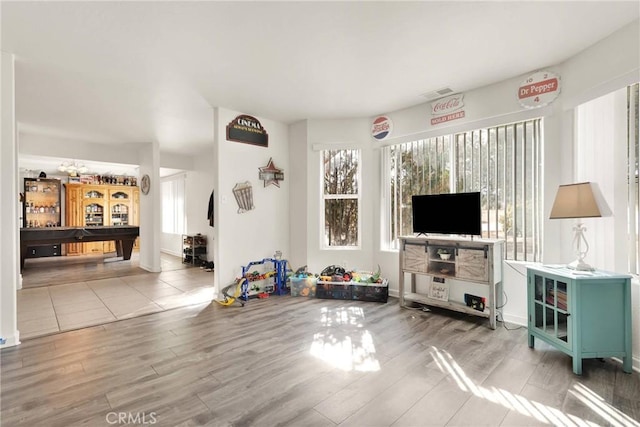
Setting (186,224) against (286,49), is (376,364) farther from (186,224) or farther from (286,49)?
(186,224)

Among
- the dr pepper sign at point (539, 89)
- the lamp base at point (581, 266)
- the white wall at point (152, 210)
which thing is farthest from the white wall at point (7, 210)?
the dr pepper sign at point (539, 89)

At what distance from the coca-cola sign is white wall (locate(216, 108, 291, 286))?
238 cm

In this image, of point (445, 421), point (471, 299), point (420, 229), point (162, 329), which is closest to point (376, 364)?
point (445, 421)

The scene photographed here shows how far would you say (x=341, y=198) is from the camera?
4.85 m

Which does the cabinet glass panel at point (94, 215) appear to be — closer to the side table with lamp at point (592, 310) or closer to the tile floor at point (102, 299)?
the tile floor at point (102, 299)

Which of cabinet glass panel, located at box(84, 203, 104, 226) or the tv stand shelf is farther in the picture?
cabinet glass panel, located at box(84, 203, 104, 226)

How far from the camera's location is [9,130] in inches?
110

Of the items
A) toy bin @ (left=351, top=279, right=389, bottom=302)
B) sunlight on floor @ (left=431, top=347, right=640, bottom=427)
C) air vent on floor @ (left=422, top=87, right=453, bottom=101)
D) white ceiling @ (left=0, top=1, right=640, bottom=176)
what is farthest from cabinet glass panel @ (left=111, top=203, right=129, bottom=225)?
sunlight on floor @ (left=431, top=347, right=640, bottom=427)

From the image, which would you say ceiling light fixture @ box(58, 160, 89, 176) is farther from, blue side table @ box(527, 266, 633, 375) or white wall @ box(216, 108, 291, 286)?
blue side table @ box(527, 266, 633, 375)

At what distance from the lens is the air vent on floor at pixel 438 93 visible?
3680mm

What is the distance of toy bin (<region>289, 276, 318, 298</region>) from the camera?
14.6 feet

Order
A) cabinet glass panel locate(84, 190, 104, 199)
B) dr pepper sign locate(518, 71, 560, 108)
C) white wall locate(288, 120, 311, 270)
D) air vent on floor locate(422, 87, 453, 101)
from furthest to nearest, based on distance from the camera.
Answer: cabinet glass panel locate(84, 190, 104, 199), white wall locate(288, 120, 311, 270), air vent on floor locate(422, 87, 453, 101), dr pepper sign locate(518, 71, 560, 108)

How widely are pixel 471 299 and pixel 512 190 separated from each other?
134 centimetres

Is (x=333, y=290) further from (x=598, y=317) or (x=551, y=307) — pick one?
(x=598, y=317)
